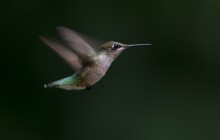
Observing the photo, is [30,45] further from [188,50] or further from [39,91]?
[188,50]

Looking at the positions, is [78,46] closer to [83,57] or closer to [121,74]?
[83,57]

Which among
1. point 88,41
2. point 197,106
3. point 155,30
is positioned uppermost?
point 88,41

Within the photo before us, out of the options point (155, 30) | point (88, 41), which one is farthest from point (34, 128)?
point (88, 41)

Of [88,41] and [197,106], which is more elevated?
[88,41]

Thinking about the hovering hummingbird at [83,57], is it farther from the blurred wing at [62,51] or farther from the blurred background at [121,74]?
the blurred background at [121,74]

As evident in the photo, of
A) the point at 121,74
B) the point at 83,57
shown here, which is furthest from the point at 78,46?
the point at 121,74

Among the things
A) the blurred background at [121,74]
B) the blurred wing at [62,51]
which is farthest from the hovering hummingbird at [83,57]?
the blurred background at [121,74]
